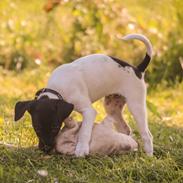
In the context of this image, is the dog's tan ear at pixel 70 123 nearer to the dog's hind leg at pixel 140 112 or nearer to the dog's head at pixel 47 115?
the dog's head at pixel 47 115

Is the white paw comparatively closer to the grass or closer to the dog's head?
the grass

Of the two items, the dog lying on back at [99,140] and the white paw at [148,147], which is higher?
the dog lying on back at [99,140]

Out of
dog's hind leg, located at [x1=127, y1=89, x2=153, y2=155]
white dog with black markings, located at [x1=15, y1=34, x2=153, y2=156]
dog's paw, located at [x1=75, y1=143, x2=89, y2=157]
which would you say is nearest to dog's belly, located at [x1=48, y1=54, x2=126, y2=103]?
white dog with black markings, located at [x1=15, y1=34, x2=153, y2=156]

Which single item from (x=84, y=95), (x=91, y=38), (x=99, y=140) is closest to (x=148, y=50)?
(x=84, y=95)

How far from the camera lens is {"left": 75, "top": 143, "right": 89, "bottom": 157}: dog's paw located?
16.3 feet

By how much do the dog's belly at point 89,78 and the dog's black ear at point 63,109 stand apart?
0.62 ft

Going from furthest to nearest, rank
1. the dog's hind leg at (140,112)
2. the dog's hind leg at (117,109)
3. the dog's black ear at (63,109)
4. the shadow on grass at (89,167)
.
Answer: the dog's hind leg at (117,109)
the dog's hind leg at (140,112)
the dog's black ear at (63,109)
the shadow on grass at (89,167)

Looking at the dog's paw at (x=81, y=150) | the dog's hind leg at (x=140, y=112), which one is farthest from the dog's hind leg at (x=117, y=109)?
the dog's paw at (x=81, y=150)

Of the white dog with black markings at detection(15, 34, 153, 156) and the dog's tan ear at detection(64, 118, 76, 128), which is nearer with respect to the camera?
the white dog with black markings at detection(15, 34, 153, 156)

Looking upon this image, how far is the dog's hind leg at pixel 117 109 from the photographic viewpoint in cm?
550

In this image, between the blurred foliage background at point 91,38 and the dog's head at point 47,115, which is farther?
the blurred foliage background at point 91,38

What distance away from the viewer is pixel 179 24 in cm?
941

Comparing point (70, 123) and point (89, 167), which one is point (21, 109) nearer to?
point (70, 123)

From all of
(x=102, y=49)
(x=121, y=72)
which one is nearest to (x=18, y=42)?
(x=102, y=49)
